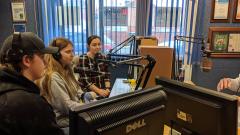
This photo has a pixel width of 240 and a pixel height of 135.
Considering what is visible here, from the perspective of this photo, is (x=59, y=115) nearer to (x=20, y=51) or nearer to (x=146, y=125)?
(x=20, y=51)

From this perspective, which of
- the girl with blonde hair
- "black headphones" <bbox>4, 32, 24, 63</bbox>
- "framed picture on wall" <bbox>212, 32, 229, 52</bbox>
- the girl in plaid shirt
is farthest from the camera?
"framed picture on wall" <bbox>212, 32, 229, 52</bbox>

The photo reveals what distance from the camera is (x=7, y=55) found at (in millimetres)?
1218

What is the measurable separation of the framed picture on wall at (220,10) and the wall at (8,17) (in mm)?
2697

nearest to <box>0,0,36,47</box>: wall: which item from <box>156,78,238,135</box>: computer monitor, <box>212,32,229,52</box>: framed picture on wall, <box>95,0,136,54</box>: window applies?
<box>95,0,136,54</box>: window

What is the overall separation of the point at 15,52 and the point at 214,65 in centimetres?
317

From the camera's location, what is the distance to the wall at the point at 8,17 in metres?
3.62

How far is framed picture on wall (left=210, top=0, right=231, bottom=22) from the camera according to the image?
3.46 meters

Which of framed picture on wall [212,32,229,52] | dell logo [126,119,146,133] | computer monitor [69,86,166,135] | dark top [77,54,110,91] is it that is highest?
framed picture on wall [212,32,229,52]

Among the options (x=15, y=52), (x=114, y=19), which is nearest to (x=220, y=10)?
(x=114, y=19)

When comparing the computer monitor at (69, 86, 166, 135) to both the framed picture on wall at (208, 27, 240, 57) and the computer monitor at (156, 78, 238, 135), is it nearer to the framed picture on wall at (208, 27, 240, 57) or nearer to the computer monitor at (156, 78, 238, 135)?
the computer monitor at (156, 78, 238, 135)

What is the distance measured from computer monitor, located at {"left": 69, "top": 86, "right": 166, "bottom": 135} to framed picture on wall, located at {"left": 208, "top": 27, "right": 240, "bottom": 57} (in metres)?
2.92

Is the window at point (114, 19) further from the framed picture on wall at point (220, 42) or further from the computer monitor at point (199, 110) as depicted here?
the computer monitor at point (199, 110)

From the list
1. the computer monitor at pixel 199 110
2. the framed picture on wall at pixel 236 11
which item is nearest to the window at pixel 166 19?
the framed picture on wall at pixel 236 11

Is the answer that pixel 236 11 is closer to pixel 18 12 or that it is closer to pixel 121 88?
pixel 121 88
